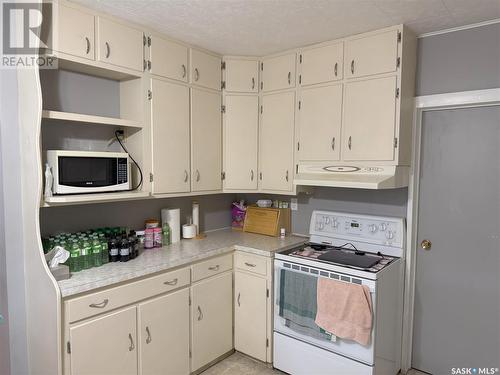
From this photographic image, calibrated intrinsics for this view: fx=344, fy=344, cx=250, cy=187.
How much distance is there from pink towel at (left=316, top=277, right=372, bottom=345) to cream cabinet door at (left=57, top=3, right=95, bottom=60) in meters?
2.11

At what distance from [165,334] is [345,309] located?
4.00ft

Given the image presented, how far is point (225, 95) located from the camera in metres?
3.04

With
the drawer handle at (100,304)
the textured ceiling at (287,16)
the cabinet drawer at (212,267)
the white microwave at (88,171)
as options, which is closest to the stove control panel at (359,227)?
the cabinet drawer at (212,267)

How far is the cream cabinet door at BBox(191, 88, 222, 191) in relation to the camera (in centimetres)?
282

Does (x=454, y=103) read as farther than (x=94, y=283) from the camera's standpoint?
Yes

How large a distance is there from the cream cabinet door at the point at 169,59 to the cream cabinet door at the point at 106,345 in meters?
1.67

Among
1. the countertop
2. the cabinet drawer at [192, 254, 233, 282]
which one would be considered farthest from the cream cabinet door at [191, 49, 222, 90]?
the cabinet drawer at [192, 254, 233, 282]

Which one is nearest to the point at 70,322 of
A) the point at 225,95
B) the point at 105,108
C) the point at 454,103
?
the point at 105,108

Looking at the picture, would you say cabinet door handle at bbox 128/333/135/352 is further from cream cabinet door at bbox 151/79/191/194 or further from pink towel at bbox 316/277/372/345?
pink towel at bbox 316/277/372/345

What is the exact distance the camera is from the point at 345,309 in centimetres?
225

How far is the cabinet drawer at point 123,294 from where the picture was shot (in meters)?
1.86

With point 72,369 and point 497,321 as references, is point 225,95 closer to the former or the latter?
point 72,369

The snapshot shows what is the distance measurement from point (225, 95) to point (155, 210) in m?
1.17

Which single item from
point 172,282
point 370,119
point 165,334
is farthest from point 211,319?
point 370,119
